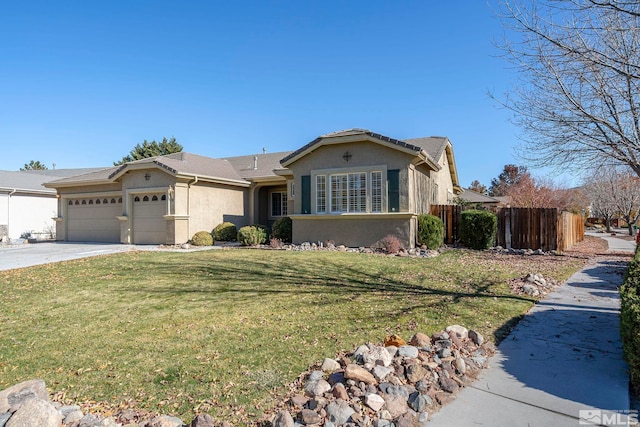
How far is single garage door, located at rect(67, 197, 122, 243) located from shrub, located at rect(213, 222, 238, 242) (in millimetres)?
5946

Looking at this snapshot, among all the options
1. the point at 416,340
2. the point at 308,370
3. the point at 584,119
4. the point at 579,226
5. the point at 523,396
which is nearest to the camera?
the point at 523,396

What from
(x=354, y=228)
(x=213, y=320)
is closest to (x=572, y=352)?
(x=213, y=320)

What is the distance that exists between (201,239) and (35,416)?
15.0 metres

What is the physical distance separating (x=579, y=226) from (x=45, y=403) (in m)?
25.6

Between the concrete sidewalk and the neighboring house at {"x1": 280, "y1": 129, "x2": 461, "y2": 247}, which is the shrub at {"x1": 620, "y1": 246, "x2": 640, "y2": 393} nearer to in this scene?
the concrete sidewalk

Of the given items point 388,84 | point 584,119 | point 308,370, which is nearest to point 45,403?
point 308,370

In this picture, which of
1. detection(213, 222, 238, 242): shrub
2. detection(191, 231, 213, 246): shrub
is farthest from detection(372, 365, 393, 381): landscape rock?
detection(213, 222, 238, 242): shrub

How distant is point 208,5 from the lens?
45.6ft

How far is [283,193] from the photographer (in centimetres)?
2122

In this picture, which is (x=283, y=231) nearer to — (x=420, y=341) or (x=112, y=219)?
(x=112, y=219)

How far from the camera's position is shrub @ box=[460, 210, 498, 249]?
14.7 m

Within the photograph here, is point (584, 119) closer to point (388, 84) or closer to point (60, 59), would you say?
point (388, 84)

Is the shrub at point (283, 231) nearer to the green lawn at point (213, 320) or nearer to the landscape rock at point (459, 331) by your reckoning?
the green lawn at point (213, 320)

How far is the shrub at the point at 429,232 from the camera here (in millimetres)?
14516
